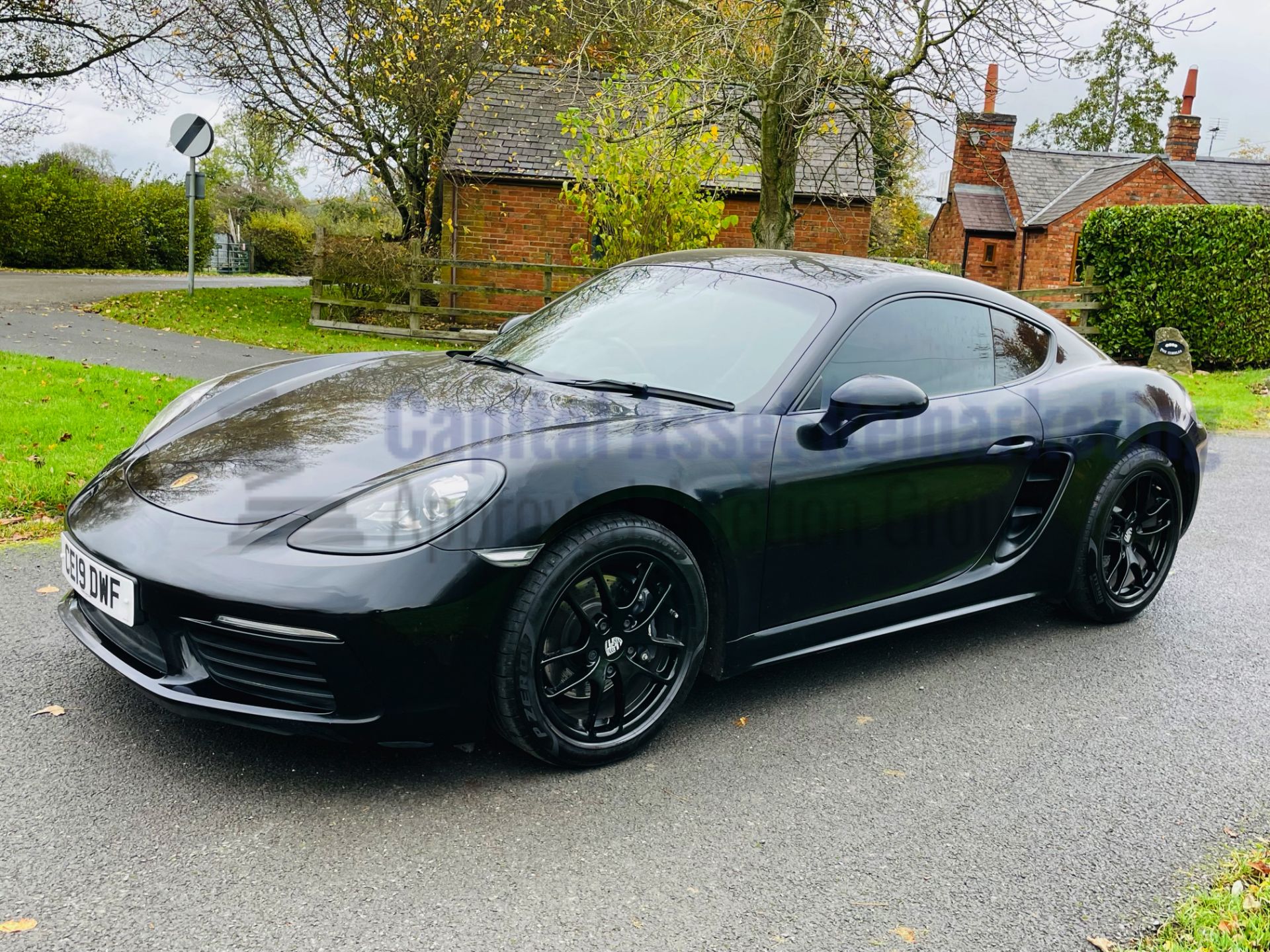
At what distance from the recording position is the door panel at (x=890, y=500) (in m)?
3.14

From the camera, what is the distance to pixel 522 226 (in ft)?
64.3

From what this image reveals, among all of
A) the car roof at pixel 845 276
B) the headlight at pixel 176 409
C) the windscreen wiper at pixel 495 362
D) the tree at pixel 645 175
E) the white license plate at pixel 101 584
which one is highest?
the tree at pixel 645 175

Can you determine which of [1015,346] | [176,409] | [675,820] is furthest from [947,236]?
[675,820]

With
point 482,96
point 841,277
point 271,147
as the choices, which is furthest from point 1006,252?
point 841,277

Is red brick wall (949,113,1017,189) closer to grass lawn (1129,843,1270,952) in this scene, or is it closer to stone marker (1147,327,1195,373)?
stone marker (1147,327,1195,373)

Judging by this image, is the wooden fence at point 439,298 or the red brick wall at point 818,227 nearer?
the wooden fence at point 439,298

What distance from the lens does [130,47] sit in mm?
21500

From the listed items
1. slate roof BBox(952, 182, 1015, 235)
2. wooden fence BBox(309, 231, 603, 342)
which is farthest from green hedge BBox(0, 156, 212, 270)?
slate roof BBox(952, 182, 1015, 235)

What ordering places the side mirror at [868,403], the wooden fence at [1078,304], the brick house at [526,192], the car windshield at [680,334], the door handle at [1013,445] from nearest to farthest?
the side mirror at [868,403]
the car windshield at [680,334]
the door handle at [1013,445]
the wooden fence at [1078,304]
the brick house at [526,192]

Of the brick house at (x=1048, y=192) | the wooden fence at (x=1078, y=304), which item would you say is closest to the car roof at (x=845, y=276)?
the wooden fence at (x=1078, y=304)

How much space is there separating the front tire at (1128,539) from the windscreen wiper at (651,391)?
1832mm

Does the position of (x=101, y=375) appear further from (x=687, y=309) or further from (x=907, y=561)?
(x=907, y=561)

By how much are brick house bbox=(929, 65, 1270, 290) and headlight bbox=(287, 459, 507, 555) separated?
30.4 metres

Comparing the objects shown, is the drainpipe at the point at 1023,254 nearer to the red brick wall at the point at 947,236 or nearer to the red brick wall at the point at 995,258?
the red brick wall at the point at 995,258
